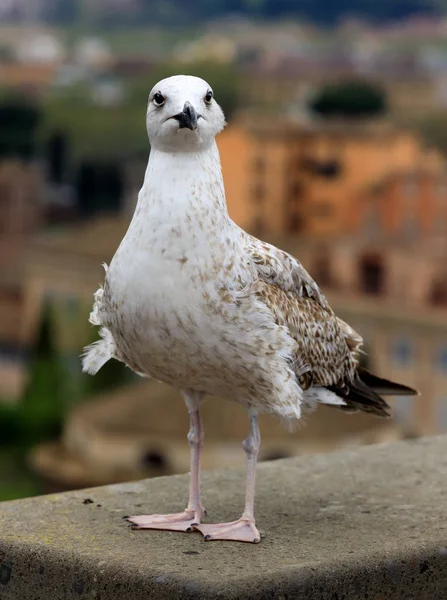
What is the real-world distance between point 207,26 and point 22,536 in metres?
53.4

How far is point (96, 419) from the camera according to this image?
27.9 m

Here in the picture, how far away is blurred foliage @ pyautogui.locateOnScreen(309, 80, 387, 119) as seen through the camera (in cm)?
4103

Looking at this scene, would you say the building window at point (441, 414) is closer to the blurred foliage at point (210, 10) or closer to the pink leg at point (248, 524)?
the pink leg at point (248, 524)

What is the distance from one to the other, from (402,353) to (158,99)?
26.8 metres

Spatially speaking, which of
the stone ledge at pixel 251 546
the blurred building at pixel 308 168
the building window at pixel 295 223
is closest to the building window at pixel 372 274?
the blurred building at pixel 308 168

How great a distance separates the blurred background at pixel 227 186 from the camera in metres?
27.9

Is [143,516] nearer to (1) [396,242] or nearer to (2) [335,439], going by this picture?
(2) [335,439]

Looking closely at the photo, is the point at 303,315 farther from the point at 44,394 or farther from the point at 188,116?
the point at 44,394

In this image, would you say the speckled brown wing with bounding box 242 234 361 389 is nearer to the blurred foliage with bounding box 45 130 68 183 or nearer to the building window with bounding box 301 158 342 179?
the building window with bounding box 301 158 342 179

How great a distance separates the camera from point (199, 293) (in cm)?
267

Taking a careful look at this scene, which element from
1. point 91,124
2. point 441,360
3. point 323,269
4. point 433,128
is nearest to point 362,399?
point 441,360

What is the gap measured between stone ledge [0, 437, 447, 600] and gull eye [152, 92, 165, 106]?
895 mm


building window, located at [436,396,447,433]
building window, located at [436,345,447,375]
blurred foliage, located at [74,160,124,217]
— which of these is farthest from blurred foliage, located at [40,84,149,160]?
building window, located at [436,396,447,433]

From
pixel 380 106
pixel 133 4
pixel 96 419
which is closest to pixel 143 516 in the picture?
pixel 96 419
